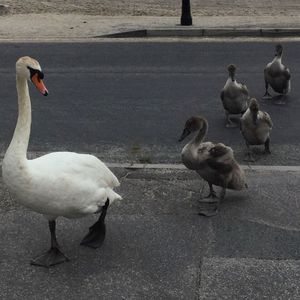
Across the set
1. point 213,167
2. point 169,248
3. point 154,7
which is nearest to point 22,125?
point 169,248

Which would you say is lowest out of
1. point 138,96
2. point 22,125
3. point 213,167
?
point 138,96

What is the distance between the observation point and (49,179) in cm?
456

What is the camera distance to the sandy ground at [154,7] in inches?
833

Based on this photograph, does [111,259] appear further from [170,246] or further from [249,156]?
[249,156]

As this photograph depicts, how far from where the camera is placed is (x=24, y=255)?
5051 mm

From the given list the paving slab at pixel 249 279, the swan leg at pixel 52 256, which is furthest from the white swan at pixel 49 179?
the paving slab at pixel 249 279

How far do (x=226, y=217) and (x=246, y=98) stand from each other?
3314 mm

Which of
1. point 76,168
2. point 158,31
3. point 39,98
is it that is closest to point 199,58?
point 158,31

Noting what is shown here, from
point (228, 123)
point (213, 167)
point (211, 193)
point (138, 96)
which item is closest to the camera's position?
point (213, 167)

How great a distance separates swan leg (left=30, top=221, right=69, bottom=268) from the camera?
4879 millimetres

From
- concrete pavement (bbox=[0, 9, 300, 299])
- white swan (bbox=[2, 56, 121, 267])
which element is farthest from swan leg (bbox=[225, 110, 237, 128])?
white swan (bbox=[2, 56, 121, 267])

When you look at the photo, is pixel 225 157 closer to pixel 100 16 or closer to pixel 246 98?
pixel 246 98

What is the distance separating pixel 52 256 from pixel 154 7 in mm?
19019

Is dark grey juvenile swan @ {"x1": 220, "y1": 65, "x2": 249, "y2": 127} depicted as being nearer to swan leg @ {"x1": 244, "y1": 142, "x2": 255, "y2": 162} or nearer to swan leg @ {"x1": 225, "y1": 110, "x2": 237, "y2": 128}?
swan leg @ {"x1": 225, "y1": 110, "x2": 237, "y2": 128}
